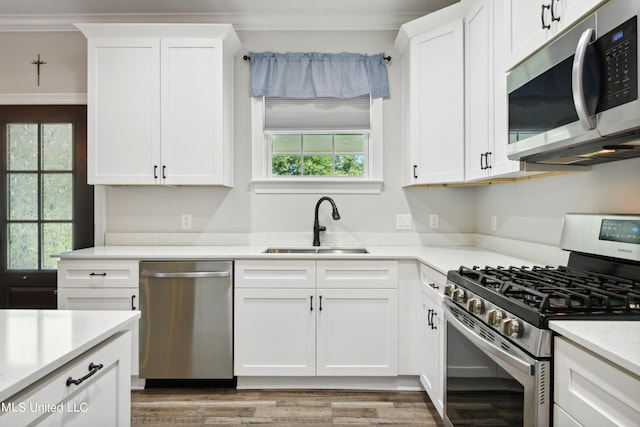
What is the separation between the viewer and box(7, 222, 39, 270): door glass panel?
3.15m

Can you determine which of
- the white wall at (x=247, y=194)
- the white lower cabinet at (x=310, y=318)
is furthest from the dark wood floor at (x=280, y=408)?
the white wall at (x=247, y=194)

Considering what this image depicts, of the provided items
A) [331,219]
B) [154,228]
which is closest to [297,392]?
[331,219]

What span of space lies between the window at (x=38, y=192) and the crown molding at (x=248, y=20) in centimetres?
65

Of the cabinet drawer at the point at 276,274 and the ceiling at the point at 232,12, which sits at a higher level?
the ceiling at the point at 232,12

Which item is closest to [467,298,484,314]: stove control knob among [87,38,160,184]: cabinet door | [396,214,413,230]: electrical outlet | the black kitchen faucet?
the black kitchen faucet

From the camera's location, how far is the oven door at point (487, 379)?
1120mm

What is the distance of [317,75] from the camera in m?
3.11

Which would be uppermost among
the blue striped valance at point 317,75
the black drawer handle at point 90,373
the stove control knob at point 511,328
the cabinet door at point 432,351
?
the blue striped valance at point 317,75

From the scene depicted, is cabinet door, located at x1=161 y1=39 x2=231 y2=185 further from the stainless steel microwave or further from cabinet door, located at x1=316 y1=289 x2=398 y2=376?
the stainless steel microwave

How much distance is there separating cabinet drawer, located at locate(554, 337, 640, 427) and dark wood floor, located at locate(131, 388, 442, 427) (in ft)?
4.51

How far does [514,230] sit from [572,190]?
1.97 feet

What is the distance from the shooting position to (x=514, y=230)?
254cm

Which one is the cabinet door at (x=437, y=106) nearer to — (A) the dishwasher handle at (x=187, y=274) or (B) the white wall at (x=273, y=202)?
(B) the white wall at (x=273, y=202)

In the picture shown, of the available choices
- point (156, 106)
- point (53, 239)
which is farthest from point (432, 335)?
point (53, 239)
